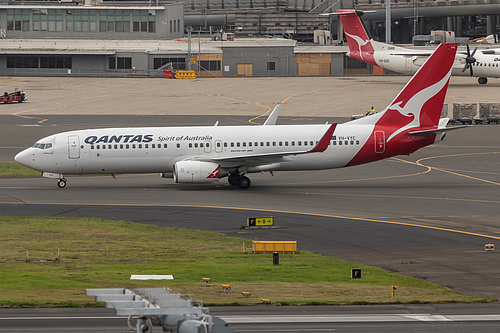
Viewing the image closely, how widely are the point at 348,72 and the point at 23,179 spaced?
8840 cm

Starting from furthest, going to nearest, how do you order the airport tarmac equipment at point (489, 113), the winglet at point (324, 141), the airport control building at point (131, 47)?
the airport control building at point (131, 47), the airport tarmac equipment at point (489, 113), the winglet at point (324, 141)

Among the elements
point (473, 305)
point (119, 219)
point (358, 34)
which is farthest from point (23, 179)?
point (358, 34)

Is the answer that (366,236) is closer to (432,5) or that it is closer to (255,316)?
(255,316)

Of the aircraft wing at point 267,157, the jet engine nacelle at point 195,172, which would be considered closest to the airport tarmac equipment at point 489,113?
the aircraft wing at point 267,157

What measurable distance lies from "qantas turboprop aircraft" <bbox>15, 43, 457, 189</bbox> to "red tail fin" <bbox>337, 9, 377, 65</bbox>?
207 feet

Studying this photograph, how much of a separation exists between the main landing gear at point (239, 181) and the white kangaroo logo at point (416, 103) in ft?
33.8

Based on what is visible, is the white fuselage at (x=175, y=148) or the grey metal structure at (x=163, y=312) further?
the white fuselage at (x=175, y=148)

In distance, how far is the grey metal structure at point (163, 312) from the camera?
13.0 meters

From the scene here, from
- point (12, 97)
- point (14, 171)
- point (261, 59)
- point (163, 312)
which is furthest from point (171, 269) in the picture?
point (261, 59)

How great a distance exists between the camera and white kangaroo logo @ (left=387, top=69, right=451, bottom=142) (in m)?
54.3

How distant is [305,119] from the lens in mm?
91938

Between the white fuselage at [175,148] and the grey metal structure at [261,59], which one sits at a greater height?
the grey metal structure at [261,59]

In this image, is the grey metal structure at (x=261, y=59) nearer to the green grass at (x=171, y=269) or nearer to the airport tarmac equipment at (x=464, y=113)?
the airport tarmac equipment at (x=464, y=113)

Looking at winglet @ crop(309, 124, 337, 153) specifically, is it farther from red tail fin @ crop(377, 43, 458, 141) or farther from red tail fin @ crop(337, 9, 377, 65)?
red tail fin @ crop(337, 9, 377, 65)
